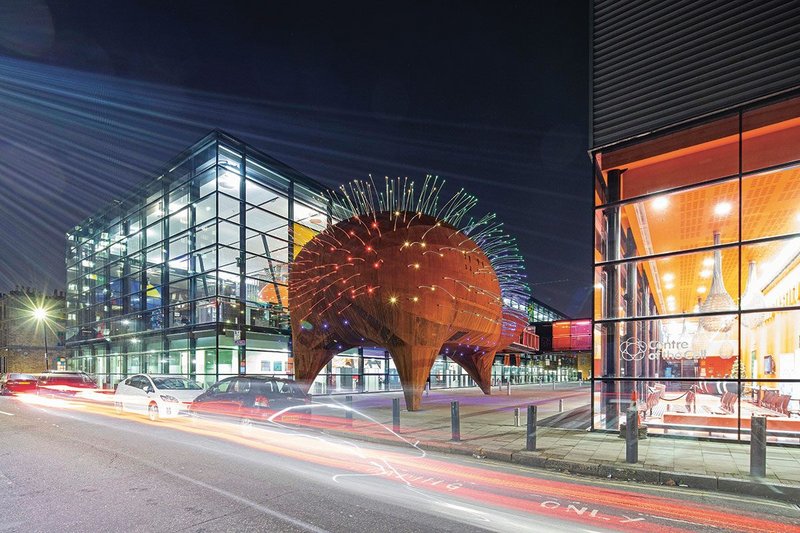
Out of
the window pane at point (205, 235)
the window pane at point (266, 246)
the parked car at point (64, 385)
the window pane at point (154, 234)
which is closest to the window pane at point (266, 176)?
the window pane at point (266, 246)

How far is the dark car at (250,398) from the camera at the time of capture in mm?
13211

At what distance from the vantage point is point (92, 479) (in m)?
7.25

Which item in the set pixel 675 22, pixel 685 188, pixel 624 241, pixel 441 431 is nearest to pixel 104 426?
pixel 441 431

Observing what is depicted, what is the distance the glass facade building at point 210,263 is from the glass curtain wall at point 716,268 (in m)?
16.9

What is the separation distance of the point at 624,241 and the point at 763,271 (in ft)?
11.1

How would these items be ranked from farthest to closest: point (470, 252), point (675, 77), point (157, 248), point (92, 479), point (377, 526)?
point (157, 248) < point (470, 252) < point (675, 77) < point (92, 479) < point (377, 526)

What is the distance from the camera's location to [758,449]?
7477 mm

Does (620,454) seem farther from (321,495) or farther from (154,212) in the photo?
(154,212)

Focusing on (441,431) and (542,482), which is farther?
(441,431)

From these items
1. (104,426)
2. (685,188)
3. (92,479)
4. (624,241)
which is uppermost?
(685,188)

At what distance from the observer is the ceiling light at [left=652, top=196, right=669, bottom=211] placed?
12.8m

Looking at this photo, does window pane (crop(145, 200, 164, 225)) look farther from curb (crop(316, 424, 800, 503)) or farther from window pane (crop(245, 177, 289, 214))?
curb (crop(316, 424, 800, 503))

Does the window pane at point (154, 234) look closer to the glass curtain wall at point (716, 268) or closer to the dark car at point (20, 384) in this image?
the dark car at point (20, 384)

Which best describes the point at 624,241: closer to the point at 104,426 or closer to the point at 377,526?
the point at 377,526
